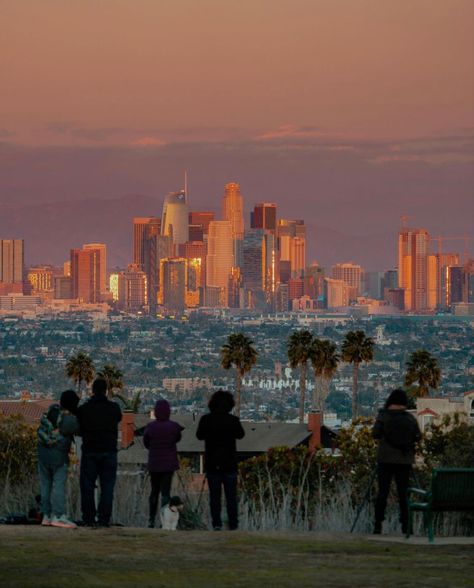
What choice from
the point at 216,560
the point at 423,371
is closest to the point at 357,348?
the point at 423,371

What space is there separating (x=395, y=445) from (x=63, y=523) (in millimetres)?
3428

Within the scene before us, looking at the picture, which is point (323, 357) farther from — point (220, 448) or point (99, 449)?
point (99, 449)

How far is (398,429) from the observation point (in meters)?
18.1

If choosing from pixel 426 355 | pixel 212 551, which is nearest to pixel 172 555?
pixel 212 551

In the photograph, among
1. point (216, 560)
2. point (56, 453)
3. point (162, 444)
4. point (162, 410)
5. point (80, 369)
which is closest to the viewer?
point (216, 560)

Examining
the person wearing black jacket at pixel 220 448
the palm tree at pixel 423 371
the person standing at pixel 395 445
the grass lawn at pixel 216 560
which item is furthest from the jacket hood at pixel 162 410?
the palm tree at pixel 423 371


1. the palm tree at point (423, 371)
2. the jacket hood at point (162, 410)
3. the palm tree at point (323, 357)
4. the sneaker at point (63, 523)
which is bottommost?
the sneaker at point (63, 523)

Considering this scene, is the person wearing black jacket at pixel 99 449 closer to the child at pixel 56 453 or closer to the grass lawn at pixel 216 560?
the child at pixel 56 453

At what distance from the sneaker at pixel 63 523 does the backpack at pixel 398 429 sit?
3.27m

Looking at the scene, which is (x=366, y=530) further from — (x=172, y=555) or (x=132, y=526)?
(x=172, y=555)

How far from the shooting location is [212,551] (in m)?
16.0

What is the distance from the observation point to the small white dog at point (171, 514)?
18.3 metres

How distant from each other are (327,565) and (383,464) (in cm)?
317

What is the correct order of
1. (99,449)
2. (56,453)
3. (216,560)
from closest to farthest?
1. (216,560)
2. (56,453)
3. (99,449)
